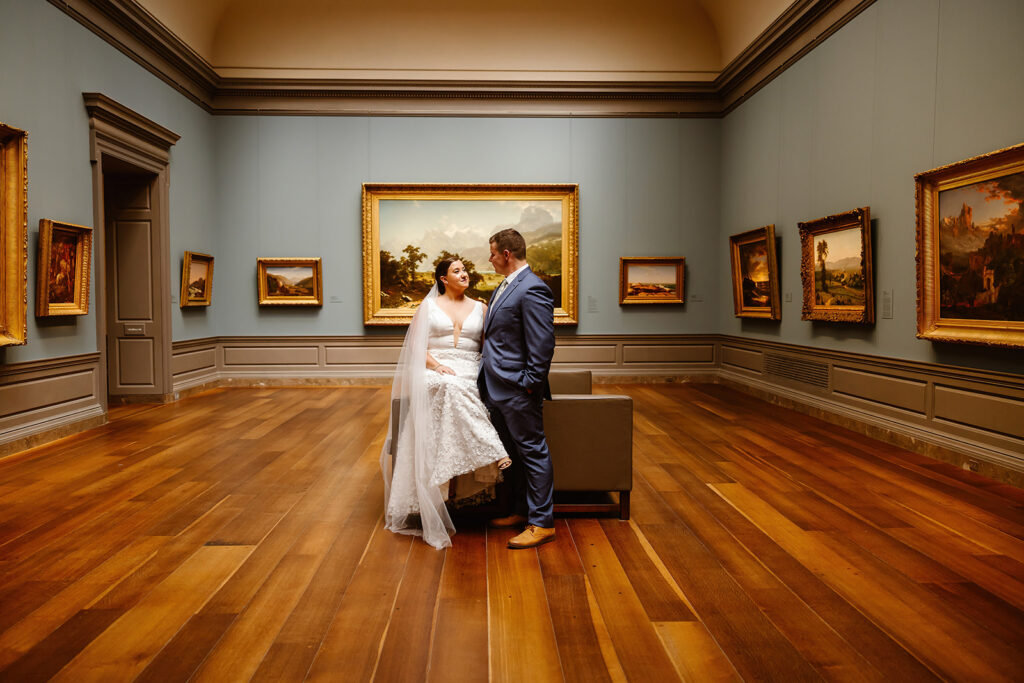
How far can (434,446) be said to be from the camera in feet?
14.0

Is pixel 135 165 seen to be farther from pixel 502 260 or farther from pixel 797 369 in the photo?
pixel 797 369

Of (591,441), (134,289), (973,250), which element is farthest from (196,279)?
(973,250)

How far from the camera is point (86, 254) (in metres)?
7.66

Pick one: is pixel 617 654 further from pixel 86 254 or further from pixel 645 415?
pixel 86 254

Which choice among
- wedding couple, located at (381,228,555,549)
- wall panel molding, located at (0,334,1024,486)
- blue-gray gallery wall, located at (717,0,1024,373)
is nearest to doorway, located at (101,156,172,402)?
wall panel molding, located at (0,334,1024,486)

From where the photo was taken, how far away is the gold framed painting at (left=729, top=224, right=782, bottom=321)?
9594 millimetres

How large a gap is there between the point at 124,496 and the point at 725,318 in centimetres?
1024

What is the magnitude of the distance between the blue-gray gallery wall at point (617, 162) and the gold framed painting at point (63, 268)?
13cm

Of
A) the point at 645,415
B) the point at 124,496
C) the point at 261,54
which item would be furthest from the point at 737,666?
the point at 261,54

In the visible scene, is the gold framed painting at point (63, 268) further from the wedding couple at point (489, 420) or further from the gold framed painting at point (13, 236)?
the wedding couple at point (489, 420)

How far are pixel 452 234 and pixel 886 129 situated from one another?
7.31 m

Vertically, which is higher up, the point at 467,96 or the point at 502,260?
the point at 467,96

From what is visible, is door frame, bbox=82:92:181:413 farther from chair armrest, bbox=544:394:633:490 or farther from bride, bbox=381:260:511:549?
chair armrest, bbox=544:394:633:490

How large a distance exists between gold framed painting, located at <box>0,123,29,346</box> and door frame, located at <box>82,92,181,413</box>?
154 cm
